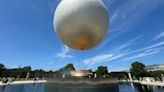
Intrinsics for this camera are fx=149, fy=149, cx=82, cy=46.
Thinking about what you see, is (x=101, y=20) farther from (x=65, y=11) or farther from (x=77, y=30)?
(x=65, y=11)

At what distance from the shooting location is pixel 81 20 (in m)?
6.88

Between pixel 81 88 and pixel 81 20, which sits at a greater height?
pixel 81 20

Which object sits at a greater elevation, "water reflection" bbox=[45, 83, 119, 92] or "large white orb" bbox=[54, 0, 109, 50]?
"large white orb" bbox=[54, 0, 109, 50]

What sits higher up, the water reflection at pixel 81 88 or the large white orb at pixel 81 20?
the large white orb at pixel 81 20

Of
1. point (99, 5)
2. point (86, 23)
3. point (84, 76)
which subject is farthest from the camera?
point (84, 76)

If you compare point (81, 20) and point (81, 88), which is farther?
point (81, 88)

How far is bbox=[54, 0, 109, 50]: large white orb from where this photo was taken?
692 centimetres

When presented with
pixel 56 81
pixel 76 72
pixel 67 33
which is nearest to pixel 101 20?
pixel 67 33

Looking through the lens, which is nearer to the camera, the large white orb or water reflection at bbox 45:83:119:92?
the large white orb

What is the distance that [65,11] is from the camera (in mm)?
7258

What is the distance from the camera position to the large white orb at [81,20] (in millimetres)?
6922

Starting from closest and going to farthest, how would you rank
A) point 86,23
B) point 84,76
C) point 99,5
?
point 86,23, point 99,5, point 84,76

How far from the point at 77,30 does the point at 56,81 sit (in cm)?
313

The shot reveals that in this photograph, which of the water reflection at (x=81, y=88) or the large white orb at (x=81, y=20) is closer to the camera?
the large white orb at (x=81, y=20)
